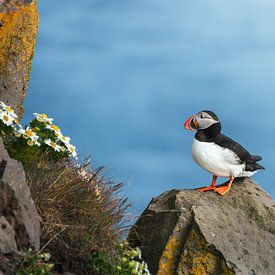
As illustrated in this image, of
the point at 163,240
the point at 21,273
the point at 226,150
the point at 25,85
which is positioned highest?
the point at 25,85

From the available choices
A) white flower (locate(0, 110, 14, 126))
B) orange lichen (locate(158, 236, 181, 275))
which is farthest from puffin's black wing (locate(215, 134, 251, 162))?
white flower (locate(0, 110, 14, 126))

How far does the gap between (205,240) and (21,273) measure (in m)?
2.59

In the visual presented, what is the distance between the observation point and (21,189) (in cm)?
646

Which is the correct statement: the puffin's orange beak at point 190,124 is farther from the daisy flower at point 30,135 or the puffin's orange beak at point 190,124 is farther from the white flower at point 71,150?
the daisy flower at point 30,135

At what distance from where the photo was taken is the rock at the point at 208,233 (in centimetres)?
813

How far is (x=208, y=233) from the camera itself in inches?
324

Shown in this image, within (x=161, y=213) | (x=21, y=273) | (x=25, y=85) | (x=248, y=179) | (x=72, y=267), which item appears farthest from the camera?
(x=25, y=85)

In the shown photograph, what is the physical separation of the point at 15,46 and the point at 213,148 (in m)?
3.40

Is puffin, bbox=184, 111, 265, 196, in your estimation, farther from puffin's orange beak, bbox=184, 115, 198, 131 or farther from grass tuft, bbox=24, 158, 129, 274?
grass tuft, bbox=24, 158, 129, 274

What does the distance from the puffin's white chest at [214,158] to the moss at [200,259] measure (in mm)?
888

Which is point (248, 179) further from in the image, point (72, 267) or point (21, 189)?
point (21, 189)

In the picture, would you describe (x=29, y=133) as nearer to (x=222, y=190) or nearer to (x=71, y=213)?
(x=71, y=213)

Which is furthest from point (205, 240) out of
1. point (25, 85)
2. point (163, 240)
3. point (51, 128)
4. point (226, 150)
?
point (25, 85)

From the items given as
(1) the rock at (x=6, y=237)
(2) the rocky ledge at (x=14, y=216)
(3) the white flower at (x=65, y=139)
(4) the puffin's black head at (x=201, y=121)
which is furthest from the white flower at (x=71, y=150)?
(1) the rock at (x=6, y=237)
